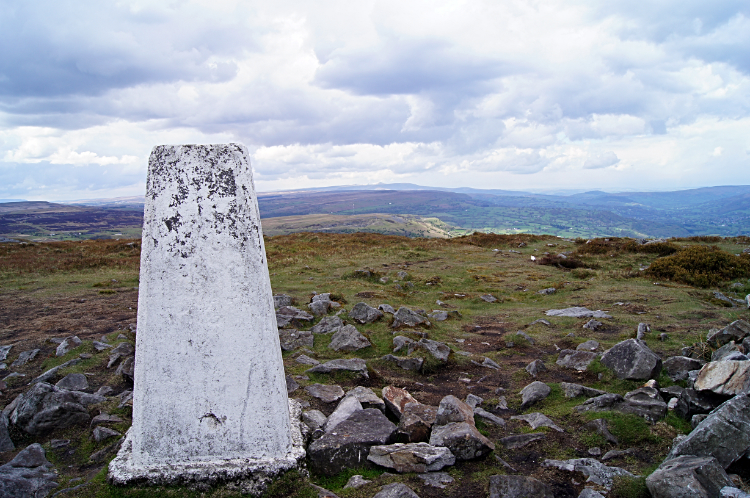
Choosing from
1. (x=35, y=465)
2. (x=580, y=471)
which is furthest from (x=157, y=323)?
(x=580, y=471)

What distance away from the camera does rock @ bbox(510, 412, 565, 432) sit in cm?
611

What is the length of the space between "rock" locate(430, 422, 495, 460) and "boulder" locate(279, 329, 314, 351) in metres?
5.26

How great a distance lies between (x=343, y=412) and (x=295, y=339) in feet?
15.3

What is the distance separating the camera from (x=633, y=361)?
7.52 metres

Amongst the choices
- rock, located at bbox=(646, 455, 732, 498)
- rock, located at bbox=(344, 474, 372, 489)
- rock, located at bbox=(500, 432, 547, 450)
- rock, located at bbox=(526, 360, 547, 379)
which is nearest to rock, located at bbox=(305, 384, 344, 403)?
rock, located at bbox=(344, 474, 372, 489)

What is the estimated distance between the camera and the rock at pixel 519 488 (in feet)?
14.5

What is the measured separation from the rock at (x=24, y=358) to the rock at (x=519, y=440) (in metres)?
9.95

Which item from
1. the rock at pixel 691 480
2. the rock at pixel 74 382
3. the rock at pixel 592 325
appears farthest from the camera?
the rock at pixel 592 325

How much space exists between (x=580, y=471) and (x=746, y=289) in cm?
1548

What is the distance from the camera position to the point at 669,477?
4164 mm

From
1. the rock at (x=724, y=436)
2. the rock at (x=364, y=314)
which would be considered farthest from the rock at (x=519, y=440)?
the rock at (x=364, y=314)

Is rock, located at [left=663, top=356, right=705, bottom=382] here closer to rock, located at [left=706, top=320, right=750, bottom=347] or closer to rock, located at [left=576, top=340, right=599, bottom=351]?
rock, located at [left=706, top=320, right=750, bottom=347]

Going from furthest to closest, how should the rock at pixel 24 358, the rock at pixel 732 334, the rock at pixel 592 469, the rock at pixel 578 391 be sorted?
the rock at pixel 24 358 → the rock at pixel 732 334 → the rock at pixel 578 391 → the rock at pixel 592 469

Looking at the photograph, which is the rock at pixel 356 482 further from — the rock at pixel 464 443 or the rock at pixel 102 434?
the rock at pixel 102 434
